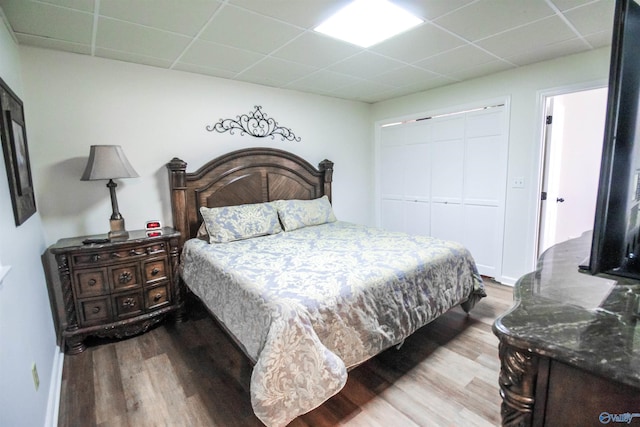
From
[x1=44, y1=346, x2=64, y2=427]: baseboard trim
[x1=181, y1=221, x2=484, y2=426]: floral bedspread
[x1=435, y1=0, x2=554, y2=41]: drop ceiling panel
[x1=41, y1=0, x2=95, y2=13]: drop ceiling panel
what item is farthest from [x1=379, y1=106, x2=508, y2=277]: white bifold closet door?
[x1=44, y1=346, x2=64, y2=427]: baseboard trim

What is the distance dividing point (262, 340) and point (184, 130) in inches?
94.8

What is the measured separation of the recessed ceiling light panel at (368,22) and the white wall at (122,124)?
1539mm

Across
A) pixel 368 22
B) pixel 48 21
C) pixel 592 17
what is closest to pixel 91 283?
pixel 48 21

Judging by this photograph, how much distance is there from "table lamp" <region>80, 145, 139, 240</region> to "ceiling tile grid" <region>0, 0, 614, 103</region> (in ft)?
2.66

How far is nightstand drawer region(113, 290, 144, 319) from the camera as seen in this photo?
2.44 metres

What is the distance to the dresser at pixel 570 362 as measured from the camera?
26.1 inches

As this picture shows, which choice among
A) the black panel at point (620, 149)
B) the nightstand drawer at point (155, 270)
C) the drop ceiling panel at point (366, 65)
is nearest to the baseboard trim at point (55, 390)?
the nightstand drawer at point (155, 270)

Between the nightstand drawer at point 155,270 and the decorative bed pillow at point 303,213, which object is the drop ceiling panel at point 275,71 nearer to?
the decorative bed pillow at point 303,213

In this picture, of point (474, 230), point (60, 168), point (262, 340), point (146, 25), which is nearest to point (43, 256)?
point (60, 168)

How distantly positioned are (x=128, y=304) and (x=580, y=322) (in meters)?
2.82

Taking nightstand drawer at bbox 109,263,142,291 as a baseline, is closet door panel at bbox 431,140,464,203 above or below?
above

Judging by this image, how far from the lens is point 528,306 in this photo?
3.10ft

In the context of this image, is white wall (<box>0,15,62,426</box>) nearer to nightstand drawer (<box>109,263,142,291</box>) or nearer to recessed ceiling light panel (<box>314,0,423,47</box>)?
nightstand drawer (<box>109,263,142,291</box>)

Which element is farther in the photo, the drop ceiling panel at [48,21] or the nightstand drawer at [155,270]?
the nightstand drawer at [155,270]
